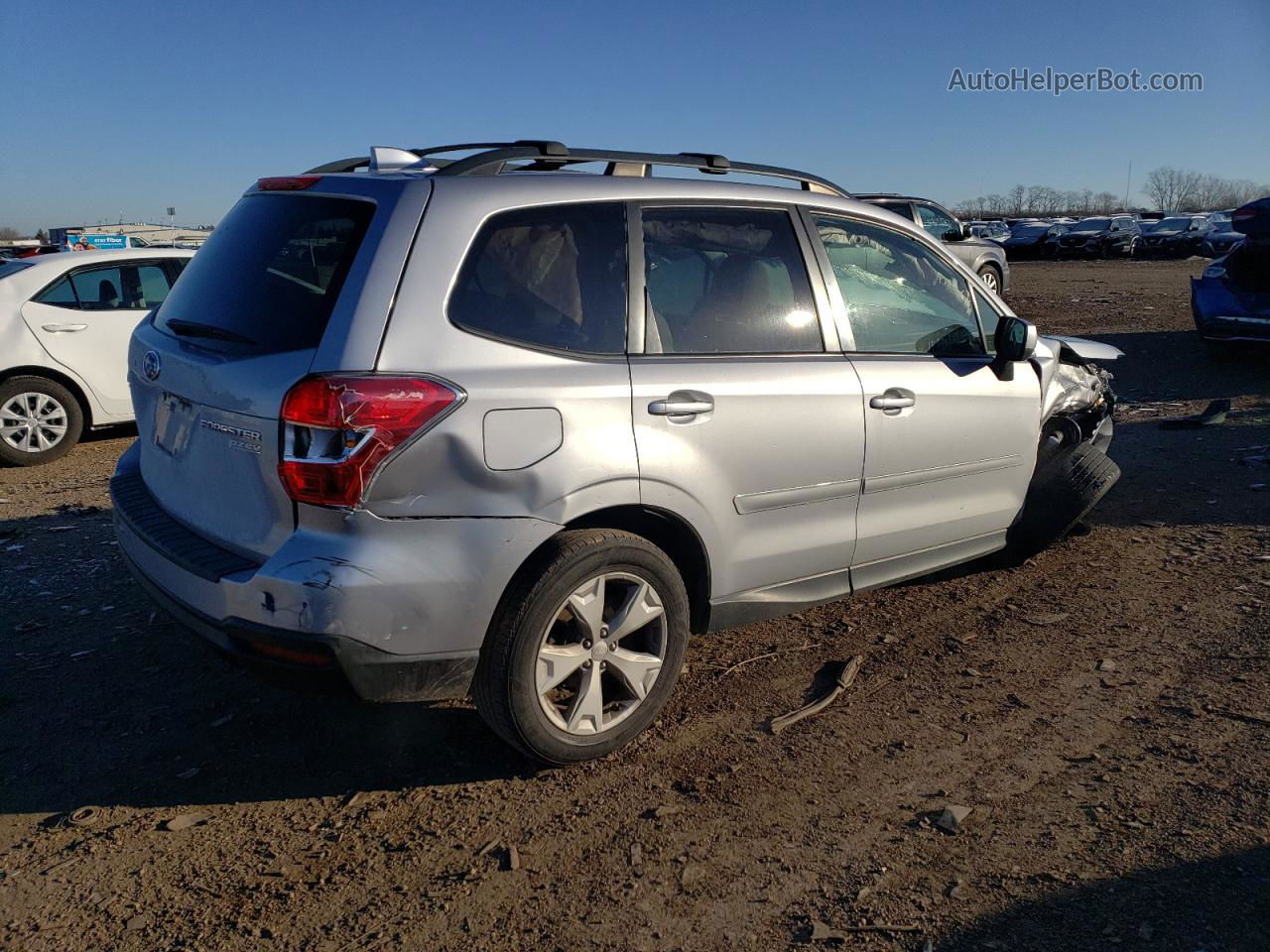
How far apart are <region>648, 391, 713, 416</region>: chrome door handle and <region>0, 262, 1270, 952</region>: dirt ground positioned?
1.18 metres

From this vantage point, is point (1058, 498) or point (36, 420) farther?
point (36, 420)

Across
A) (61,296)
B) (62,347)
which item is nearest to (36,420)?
(62,347)

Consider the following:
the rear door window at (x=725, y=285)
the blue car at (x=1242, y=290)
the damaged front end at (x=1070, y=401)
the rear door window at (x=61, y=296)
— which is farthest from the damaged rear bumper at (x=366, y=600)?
the blue car at (x=1242, y=290)

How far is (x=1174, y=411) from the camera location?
376 inches

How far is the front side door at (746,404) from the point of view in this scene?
11.5 ft

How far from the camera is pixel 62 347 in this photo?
811cm

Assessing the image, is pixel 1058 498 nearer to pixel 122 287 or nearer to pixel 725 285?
pixel 725 285

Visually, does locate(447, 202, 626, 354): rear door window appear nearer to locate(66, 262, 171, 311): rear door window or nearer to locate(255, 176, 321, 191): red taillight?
locate(255, 176, 321, 191): red taillight

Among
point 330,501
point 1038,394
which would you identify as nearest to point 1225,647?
point 1038,394

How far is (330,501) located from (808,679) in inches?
85.4

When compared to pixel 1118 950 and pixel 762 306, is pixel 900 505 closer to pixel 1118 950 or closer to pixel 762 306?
pixel 762 306

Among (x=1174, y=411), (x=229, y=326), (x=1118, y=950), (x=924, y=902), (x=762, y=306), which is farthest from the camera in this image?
(x=1174, y=411)

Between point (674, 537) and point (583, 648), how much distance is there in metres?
0.54

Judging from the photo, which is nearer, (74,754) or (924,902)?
(924,902)
